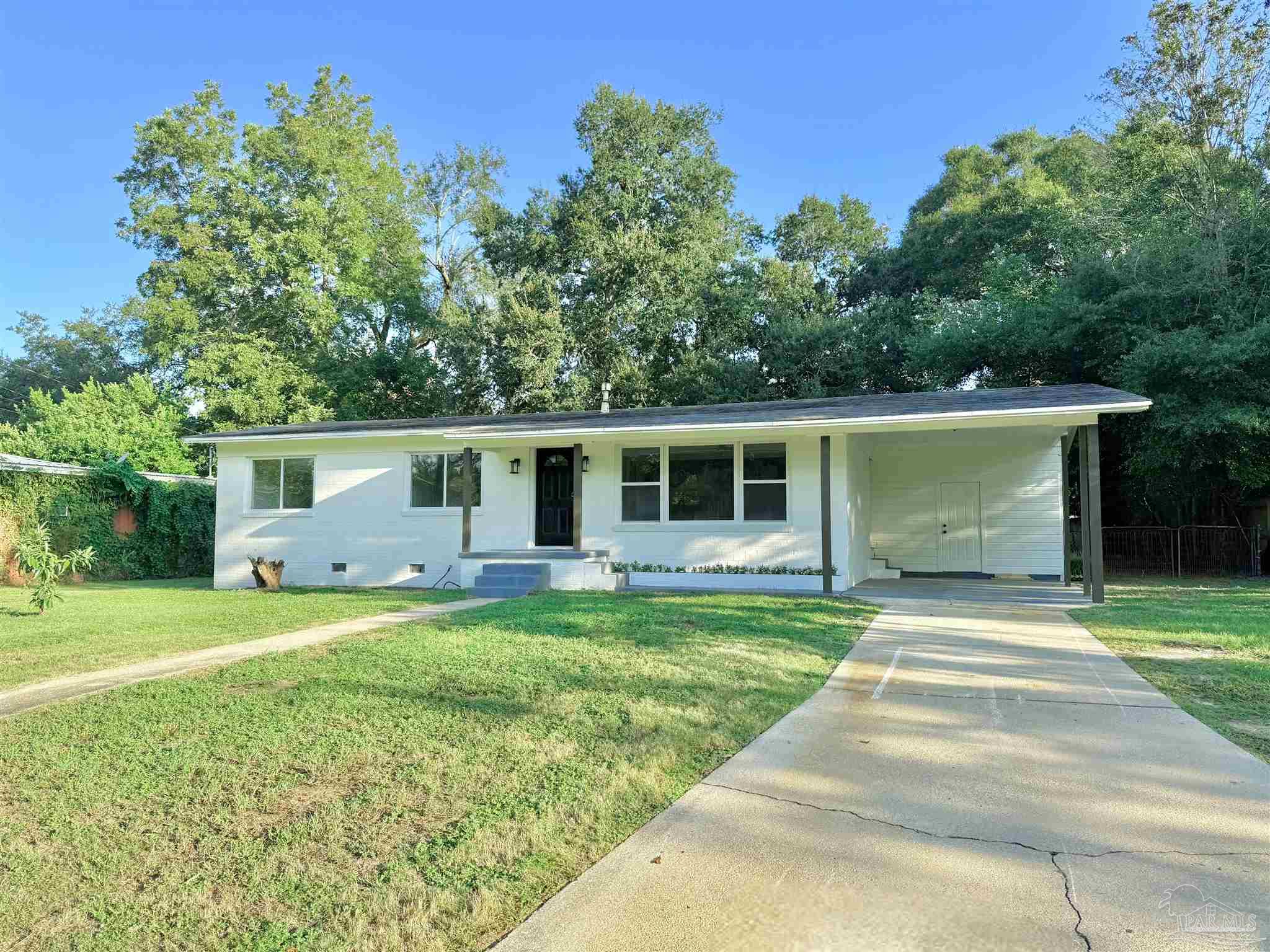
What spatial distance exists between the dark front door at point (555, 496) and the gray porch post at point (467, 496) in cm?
140

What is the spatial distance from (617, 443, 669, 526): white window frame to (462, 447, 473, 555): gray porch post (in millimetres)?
2676

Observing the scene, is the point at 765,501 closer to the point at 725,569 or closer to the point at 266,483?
the point at 725,569

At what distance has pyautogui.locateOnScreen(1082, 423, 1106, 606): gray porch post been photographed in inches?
411

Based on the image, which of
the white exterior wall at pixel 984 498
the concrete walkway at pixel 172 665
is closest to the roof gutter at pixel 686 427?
the white exterior wall at pixel 984 498

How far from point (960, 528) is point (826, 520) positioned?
5699mm

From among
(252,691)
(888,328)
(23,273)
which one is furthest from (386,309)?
(252,691)

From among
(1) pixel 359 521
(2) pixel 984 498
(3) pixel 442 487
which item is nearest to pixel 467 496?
(3) pixel 442 487

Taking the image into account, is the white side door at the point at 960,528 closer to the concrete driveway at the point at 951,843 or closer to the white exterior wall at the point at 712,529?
the white exterior wall at the point at 712,529

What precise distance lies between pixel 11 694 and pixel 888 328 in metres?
22.9

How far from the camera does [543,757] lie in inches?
157

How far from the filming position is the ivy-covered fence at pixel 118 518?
15883 mm

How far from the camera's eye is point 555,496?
14.7 metres

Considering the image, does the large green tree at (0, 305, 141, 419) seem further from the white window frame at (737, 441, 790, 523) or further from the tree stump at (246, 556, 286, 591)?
the white window frame at (737, 441, 790, 523)

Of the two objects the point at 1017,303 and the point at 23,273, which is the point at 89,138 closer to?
the point at 23,273
